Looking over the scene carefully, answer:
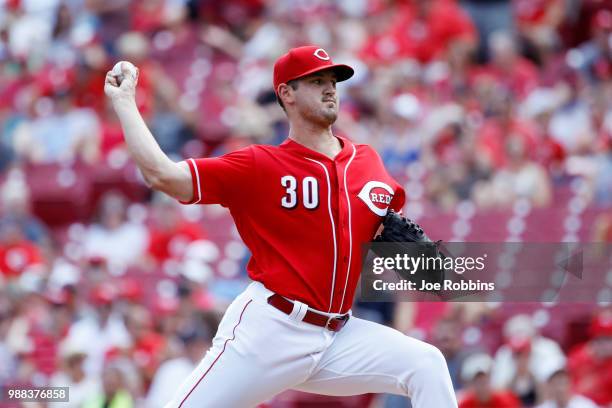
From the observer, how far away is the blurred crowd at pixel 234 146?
8922 mm

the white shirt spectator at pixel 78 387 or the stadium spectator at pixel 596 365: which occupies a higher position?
the stadium spectator at pixel 596 365

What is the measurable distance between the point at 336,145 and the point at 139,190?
706 centimetres

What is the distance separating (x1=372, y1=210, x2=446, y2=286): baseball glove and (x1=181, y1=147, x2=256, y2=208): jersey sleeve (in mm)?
623

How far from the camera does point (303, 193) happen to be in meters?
5.38

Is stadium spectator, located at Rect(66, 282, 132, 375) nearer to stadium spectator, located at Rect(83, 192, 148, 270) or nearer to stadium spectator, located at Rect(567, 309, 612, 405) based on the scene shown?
stadium spectator, located at Rect(83, 192, 148, 270)

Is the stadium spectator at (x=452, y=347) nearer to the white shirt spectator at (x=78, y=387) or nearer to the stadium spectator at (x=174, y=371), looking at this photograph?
the stadium spectator at (x=174, y=371)

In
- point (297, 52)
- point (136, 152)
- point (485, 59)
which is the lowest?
point (136, 152)

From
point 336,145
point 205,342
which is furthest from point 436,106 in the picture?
point 336,145

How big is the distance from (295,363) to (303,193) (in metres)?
0.69

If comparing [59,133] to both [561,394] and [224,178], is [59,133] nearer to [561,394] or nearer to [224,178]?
[561,394]

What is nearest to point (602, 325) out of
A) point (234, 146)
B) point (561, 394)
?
point (561, 394)

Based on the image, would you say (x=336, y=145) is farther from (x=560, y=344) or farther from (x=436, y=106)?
(x=436, y=106)

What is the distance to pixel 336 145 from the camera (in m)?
5.65

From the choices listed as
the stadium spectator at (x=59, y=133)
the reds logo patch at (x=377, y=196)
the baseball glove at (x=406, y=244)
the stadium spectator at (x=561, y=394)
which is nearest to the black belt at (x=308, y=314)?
the baseball glove at (x=406, y=244)
